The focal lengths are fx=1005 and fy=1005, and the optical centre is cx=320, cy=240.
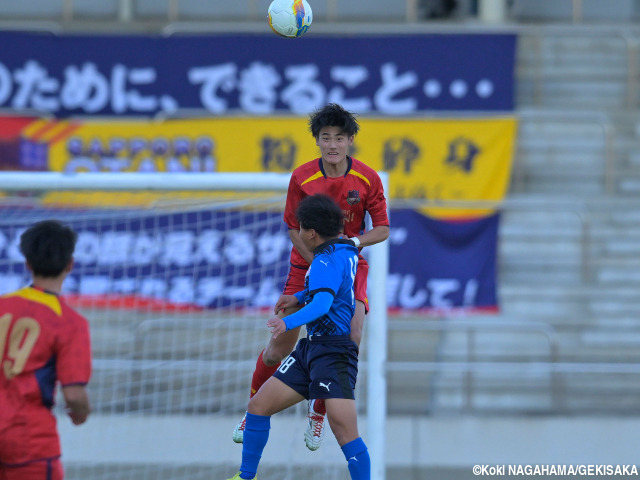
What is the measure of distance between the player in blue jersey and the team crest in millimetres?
308

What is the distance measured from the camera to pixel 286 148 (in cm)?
1155

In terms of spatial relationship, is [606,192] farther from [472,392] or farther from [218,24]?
[218,24]

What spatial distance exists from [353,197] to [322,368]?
972 millimetres

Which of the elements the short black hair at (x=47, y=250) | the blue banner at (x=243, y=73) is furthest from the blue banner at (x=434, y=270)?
the short black hair at (x=47, y=250)

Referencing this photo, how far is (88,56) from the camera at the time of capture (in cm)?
1234

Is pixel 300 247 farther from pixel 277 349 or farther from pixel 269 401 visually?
pixel 269 401

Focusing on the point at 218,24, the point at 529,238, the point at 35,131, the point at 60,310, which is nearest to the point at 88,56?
the point at 35,131

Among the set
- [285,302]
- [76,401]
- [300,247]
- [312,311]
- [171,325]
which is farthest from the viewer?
[171,325]

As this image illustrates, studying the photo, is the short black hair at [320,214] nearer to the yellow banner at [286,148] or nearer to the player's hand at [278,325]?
the player's hand at [278,325]

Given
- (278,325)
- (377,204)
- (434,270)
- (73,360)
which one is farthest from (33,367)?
(434,270)

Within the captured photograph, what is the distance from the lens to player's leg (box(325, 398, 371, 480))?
209 inches

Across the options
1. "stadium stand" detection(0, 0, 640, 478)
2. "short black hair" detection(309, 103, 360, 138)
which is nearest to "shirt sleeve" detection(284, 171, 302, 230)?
"short black hair" detection(309, 103, 360, 138)

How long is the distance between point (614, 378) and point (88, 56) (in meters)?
7.22

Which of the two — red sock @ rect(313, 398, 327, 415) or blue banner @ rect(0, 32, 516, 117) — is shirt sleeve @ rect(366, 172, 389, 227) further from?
blue banner @ rect(0, 32, 516, 117)
